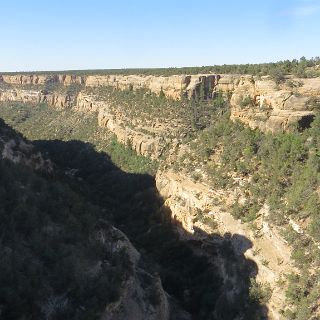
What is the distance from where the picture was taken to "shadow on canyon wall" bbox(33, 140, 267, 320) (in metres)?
33.6

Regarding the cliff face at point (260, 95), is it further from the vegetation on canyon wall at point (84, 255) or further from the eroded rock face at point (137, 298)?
the eroded rock face at point (137, 298)

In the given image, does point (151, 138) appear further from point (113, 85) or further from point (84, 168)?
point (113, 85)

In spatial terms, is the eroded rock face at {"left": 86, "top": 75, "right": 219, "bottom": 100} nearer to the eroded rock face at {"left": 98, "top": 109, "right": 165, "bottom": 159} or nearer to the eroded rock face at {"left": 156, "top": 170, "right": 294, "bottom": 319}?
the eroded rock face at {"left": 98, "top": 109, "right": 165, "bottom": 159}

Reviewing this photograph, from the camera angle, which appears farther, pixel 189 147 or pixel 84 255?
pixel 189 147

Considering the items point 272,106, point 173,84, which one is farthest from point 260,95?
point 173,84

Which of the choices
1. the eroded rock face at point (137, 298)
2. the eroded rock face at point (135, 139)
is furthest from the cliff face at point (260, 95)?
the eroded rock face at point (137, 298)

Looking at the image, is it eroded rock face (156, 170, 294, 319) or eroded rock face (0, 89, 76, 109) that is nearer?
eroded rock face (156, 170, 294, 319)

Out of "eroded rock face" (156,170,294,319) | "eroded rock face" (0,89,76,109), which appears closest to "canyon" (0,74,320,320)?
"eroded rock face" (156,170,294,319)

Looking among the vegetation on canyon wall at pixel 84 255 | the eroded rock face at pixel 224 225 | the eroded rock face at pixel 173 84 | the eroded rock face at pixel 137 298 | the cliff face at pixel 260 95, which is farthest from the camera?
the eroded rock face at pixel 173 84

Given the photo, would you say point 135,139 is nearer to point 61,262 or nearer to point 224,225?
point 224,225

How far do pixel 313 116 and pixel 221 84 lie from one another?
946 inches

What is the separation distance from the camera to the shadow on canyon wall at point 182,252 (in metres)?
33.6

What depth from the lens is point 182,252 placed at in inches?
1651

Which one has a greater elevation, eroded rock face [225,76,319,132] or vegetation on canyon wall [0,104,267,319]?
eroded rock face [225,76,319,132]
